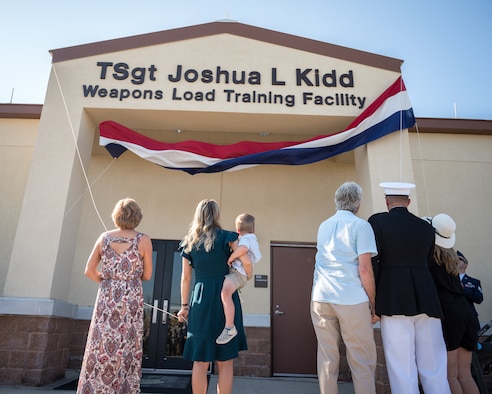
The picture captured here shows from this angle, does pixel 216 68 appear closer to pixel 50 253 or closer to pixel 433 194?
pixel 50 253

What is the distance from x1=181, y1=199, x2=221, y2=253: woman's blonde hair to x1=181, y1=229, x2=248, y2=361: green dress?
0.17ft

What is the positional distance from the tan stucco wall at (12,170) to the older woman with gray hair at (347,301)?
613 cm

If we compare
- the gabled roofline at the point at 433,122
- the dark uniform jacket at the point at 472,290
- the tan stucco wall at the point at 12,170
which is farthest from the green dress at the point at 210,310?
the gabled roofline at the point at 433,122

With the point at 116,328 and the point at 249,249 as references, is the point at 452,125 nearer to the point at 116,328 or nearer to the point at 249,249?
the point at 249,249

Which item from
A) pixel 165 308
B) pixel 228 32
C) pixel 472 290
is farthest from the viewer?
pixel 165 308

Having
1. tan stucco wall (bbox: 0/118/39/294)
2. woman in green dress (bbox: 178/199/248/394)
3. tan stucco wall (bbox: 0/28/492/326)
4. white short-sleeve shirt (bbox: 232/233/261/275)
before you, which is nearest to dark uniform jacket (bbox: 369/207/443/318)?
white short-sleeve shirt (bbox: 232/233/261/275)

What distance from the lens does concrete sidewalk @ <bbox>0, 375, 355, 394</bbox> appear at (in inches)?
193

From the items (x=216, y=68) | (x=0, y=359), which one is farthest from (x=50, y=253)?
(x=216, y=68)

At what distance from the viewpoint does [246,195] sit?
7617 mm

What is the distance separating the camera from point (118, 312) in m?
3.41

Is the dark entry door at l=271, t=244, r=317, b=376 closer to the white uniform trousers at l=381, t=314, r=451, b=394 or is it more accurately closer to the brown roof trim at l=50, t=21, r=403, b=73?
the brown roof trim at l=50, t=21, r=403, b=73

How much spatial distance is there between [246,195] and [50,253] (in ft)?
11.7

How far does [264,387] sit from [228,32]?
18.9ft

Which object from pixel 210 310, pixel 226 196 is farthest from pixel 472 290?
pixel 226 196
